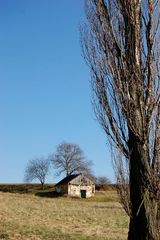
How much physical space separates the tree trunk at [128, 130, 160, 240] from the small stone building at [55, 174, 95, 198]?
62369 millimetres

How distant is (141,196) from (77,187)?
6448cm

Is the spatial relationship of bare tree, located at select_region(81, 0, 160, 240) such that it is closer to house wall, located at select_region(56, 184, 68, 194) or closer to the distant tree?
house wall, located at select_region(56, 184, 68, 194)

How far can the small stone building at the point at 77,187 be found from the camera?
7188 cm

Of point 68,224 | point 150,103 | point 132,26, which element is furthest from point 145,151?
point 68,224

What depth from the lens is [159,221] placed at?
917 centimetres

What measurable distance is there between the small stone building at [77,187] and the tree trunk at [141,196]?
62369 mm

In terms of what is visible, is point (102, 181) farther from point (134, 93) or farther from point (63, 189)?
point (134, 93)

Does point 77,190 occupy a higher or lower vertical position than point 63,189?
lower

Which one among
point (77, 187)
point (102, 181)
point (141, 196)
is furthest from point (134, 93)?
point (102, 181)

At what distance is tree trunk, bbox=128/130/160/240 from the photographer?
911 centimetres

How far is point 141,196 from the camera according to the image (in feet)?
30.5

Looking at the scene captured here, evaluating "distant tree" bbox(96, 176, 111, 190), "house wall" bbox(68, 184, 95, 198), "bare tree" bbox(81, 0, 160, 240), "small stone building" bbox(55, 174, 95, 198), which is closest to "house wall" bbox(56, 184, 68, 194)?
"small stone building" bbox(55, 174, 95, 198)

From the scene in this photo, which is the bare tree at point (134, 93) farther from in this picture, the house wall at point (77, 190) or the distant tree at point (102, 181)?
the distant tree at point (102, 181)

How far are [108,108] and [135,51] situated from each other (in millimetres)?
1571
